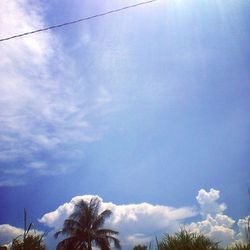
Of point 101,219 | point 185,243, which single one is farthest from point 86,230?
point 185,243

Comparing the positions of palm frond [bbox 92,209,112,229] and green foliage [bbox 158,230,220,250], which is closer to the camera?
green foliage [bbox 158,230,220,250]

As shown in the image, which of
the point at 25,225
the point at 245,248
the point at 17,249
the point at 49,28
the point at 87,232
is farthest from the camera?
the point at 87,232

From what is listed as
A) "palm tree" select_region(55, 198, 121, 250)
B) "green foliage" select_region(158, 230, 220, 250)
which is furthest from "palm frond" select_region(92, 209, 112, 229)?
"green foliage" select_region(158, 230, 220, 250)

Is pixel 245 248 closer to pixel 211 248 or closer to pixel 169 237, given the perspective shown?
pixel 211 248

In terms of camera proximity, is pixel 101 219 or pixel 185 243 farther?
pixel 101 219

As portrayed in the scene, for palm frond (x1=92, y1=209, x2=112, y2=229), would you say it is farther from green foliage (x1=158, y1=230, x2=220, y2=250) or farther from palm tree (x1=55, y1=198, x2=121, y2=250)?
green foliage (x1=158, y1=230, x2=220, y2=250)

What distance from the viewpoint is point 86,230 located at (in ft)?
109

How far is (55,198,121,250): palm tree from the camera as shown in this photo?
107ft

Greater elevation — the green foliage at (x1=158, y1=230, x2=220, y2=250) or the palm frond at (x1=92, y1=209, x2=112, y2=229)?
the palm frond at (x1=92, y1=209, x2=112, y2=229)

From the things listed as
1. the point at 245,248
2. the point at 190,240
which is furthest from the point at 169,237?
the point at 245,248

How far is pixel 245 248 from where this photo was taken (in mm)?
12023

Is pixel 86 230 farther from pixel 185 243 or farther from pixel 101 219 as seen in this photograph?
pixel 185 243

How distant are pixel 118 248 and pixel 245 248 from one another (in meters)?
22.9

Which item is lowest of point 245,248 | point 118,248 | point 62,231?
point 245,248
